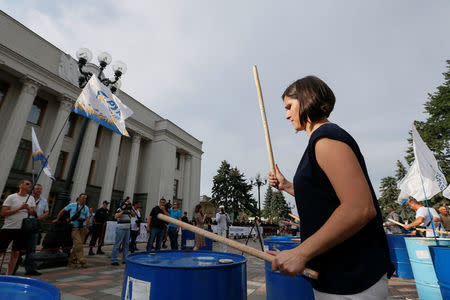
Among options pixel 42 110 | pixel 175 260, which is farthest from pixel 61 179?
pixel 175 260

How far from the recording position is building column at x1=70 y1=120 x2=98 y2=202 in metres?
18.5

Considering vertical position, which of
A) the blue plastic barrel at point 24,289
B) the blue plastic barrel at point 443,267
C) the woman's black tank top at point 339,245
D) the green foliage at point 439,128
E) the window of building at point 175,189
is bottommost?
the blue plastic barrel at point 443,267

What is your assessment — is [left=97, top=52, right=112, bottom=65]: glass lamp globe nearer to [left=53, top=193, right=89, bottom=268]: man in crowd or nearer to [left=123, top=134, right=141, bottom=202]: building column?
[left=53, top=193, right=89, bottom=268]: man in crowd

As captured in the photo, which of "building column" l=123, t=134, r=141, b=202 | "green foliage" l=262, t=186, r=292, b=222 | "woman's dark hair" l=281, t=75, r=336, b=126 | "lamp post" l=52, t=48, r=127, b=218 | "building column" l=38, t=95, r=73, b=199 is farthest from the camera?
"green foliage" l=262, t=186, r=292, b=222

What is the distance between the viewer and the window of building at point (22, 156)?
54.5 feet

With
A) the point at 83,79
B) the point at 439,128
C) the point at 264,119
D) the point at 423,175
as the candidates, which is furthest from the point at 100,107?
the point at 439,128

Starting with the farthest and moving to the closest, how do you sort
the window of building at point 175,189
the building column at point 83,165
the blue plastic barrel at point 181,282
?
the window of building at point 175,189 < the building column at point 83,165 < the blue plastic barrel at point 181,282

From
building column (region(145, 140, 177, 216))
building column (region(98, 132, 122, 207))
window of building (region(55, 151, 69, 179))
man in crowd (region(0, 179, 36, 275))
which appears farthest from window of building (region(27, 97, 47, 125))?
man in crowd (region(0, 179, 36, 275))

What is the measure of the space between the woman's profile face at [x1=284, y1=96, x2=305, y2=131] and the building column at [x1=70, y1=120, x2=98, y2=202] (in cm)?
2127

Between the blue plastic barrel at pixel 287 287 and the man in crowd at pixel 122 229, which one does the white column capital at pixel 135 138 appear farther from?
the blue plastic barrel at pixel 287 287

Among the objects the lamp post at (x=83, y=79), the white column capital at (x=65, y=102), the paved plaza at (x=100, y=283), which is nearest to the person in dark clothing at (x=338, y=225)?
the paved plaza at (x=100, y=283)

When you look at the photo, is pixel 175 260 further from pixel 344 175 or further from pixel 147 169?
pixel 147 169

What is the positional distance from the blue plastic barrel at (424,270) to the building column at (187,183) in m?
28.6

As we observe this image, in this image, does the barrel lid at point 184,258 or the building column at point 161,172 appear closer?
the barrel lid at point 184,258
